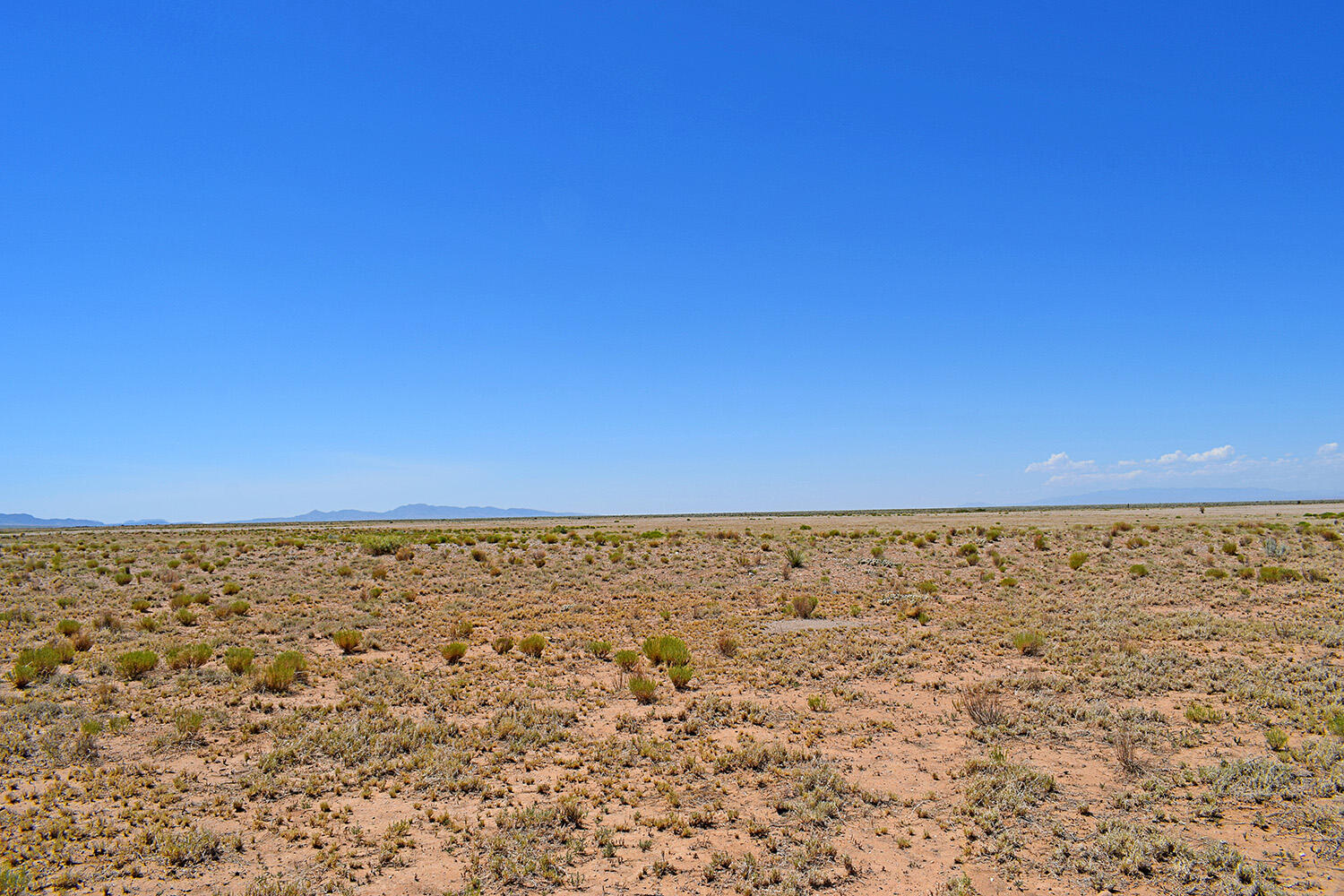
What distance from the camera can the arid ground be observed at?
22.5 ft

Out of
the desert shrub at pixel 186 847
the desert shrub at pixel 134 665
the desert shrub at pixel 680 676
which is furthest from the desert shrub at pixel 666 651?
the desert shrub at pixel 134 665

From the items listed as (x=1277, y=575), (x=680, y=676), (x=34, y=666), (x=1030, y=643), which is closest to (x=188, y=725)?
(x=34, y=666)

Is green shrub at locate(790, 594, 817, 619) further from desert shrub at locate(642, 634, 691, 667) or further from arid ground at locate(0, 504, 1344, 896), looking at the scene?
desert shrub at locate(642, 634, 691, 667)

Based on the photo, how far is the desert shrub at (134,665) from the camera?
538 inches

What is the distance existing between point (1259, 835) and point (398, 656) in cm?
1535

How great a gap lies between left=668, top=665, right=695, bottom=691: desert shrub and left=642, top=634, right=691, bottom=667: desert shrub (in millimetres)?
1117

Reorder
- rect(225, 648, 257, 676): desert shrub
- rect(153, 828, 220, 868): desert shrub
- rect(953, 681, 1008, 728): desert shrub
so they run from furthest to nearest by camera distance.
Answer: rect(225, 648, 257, 676): desert shrub → rect(953, 681, 1008, 728): desert shrub → rect(153, 828, 220, 868): desert shrub

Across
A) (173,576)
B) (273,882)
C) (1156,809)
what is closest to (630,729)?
(273,882)

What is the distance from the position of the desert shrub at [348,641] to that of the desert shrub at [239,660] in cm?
195

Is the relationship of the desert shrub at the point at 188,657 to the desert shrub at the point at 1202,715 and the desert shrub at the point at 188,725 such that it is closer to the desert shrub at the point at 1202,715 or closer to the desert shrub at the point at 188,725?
the desert shrub at the point at 188,725

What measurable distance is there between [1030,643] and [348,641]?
631 inches

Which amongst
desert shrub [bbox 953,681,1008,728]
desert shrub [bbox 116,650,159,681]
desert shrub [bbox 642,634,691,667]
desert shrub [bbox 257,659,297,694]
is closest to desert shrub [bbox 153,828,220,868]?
desert shrub [bbox 257,659,297,694]

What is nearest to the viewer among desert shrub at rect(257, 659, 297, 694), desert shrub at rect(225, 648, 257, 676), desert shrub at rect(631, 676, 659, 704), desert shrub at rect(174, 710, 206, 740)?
desert shrub at rect(174, 710, 206, 740)

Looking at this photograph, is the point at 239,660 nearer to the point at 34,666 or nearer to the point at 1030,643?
the point at 34,666
